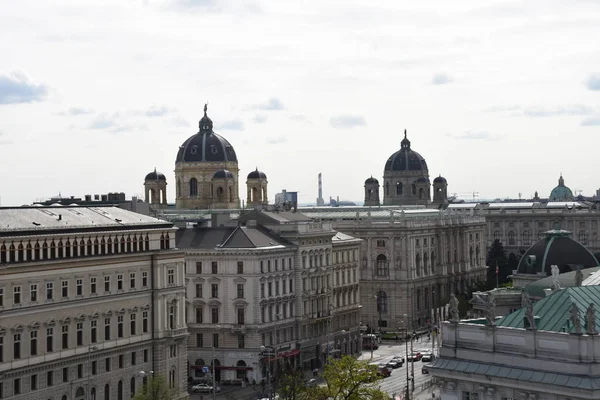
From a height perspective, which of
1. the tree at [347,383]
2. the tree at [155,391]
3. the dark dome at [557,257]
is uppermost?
the dark dome at [557,257]

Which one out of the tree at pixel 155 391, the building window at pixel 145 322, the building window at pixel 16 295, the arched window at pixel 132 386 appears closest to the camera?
the building window at pixel 16 295

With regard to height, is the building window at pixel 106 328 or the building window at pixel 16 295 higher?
the building window at pixel 16 295

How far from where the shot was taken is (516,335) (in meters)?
79.9

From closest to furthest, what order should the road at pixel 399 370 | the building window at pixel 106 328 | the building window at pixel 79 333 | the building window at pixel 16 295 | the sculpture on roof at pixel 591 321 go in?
1. the sculpture on roof at pixel 591 321
2. the building window at pixel 16 295
3. the building window at pixel 79 333
4. the building window at pixel 106 328
5. the road at pixel 399 370

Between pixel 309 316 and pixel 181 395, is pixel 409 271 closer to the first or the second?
pixel 309 316

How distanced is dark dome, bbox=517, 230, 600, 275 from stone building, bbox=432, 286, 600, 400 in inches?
2347

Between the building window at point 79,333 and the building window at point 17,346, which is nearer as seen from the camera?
the building window at point 17,346

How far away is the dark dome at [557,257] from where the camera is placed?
477 ft

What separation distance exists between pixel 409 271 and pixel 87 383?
95.7 m

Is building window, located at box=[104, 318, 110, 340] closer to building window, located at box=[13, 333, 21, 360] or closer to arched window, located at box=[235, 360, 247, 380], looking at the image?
building window, located at box=[13, 333, 21, 360]

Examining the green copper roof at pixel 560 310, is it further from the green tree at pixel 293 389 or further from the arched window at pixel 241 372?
the arched window at pixel 241 372

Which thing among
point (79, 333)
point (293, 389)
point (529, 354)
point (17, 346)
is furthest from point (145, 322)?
point (529, 354)

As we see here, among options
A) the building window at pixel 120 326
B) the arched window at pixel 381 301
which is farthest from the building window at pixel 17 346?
the arched window at pixel 381 301

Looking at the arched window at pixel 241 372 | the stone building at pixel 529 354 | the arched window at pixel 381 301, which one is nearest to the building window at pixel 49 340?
the stone building at pixel 529 354
